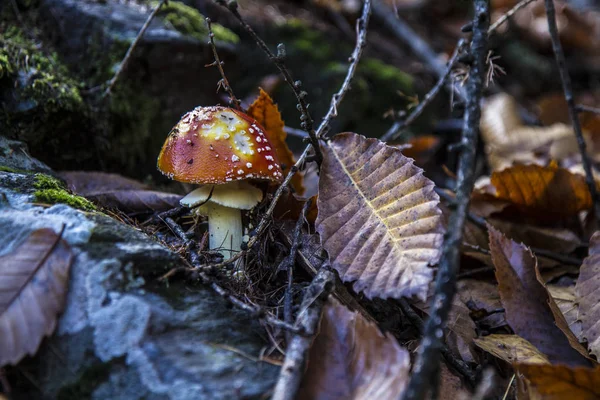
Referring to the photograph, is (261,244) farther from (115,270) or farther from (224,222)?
(115,270)

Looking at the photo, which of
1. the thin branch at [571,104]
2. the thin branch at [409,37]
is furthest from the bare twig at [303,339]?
the thin branch at [409,37]

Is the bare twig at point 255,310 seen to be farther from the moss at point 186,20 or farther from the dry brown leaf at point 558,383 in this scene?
A: the moss at point 186,20

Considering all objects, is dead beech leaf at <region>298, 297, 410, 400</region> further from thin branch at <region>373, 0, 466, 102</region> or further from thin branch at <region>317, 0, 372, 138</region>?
thin branch at <region>373, 0, 466, 102</region>

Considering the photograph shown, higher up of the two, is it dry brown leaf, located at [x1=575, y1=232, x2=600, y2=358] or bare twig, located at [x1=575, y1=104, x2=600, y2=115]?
bare twig, located at [x1=575, y1=104, x2=600, y2=115]

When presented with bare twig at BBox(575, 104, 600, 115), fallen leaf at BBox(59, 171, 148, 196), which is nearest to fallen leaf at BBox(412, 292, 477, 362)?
bare twig at BBox(575, 104, 600, 115)

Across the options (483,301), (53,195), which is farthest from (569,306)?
(53,195)
